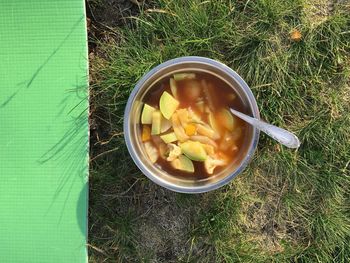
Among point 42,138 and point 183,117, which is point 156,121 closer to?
point 183,117

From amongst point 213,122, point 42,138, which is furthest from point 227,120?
point 42,138

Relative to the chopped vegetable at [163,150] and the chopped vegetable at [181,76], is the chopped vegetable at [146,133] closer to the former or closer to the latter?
the chopped vegetable at [163,150]

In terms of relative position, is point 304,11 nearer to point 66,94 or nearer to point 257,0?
point 257,0

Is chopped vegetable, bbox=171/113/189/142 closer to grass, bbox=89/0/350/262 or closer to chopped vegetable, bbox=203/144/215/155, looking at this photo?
chopped vegetable, bbox=203/144/215/155

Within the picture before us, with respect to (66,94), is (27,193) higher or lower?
lower

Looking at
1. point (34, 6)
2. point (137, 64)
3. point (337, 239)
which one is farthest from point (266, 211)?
point (34, 6)
